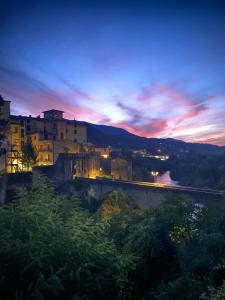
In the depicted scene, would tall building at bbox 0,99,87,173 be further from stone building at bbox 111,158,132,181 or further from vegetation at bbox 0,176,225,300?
vegetation at bbox 0,176,225,300

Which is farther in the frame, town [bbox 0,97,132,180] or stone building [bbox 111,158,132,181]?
stone building [bbox 111,158,132,181]

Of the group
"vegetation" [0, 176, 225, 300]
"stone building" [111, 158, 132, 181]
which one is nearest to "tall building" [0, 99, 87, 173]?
"stone building" [111, 158, 132, 181]

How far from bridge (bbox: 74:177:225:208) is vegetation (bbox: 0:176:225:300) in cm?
1514

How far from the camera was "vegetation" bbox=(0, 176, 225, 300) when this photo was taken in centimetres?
598

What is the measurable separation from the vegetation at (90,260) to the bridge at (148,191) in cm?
1514

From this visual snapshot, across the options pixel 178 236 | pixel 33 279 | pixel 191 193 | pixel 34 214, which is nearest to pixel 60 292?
pixel 33 279

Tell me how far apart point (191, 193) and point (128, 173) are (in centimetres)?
3310

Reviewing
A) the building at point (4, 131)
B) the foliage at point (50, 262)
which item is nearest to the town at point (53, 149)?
the building at point (4, 131)

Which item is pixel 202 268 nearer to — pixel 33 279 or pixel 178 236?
pixel 178 236

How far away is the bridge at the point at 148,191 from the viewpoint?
89.4 ft

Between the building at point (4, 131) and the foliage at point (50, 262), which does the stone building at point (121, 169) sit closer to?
the building at point (4, 131)

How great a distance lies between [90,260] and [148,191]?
2771 centimetres

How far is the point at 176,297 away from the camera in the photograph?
7203 mm

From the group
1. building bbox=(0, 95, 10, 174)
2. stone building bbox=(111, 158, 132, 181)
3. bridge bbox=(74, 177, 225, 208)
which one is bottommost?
bridge bbox=(74, 177, 225, 208)
